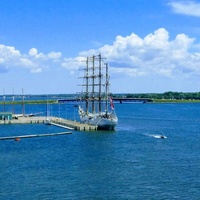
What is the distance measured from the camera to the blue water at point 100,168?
4738cm

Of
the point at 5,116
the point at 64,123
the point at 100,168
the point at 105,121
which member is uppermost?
the point at 105,121

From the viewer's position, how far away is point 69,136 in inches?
3797

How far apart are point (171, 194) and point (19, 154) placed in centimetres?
3204

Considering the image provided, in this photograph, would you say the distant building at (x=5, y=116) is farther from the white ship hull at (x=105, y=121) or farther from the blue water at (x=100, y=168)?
the blue water at (x=100, y=168)

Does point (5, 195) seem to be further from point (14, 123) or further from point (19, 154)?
point (14, 123)

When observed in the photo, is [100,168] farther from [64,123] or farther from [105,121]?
[64,123]

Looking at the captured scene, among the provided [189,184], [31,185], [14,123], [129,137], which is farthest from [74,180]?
[14,123]

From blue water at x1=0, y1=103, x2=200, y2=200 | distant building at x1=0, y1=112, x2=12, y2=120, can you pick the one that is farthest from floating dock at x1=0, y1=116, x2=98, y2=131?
blue water at x1=0, y1=103, x2=200, y2=200

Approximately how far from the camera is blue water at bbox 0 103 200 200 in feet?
155

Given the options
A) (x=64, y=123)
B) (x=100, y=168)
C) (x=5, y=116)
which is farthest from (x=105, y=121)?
(x=100, y=168)

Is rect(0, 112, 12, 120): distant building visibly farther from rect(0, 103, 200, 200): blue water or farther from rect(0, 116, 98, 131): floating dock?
rect(0, 103, 200, 200): blue water

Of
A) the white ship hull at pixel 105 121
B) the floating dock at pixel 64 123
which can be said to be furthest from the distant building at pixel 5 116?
the white ship hull at pixel 105 121

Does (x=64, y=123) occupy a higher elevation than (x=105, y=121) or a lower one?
lower

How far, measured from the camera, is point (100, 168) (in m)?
59.6
